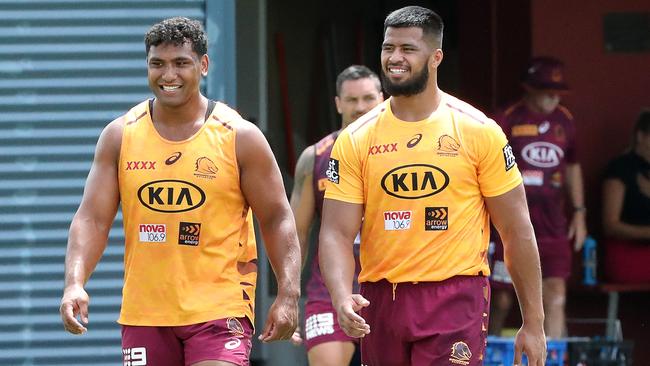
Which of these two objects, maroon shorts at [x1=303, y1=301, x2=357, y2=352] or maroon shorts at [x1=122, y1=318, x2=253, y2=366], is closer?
maroon shorts at [x1=122, y1=318, x2=253, y2=366]

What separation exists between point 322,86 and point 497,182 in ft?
25.4

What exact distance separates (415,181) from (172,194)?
3.41 ft

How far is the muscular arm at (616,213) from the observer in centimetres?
1123

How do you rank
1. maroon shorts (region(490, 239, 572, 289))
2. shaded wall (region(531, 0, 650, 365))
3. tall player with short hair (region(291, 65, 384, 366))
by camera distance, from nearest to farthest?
tall player with short hair (region(291, 65, 384, 366)) < maroon shorts (region(490, 239, 572, 289)) < shaded wall (region(531, 0, 650, 365))

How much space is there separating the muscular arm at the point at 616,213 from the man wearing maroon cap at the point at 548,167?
0.41 metres

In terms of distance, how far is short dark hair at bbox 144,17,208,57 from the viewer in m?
6.32

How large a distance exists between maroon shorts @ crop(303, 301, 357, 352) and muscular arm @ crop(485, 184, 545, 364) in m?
2.10

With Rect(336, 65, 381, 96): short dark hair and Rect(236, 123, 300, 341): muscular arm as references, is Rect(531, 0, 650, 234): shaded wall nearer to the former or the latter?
Rect(336, 65, 381, 96): short dark hair

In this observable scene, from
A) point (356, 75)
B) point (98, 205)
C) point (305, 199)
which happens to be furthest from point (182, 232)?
point (356, 75)

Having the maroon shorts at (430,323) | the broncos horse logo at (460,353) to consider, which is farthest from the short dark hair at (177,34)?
the broncos horse logo at (460,353)

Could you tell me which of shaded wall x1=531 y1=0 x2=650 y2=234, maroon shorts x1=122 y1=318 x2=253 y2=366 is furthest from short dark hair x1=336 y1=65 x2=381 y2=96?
shaded wall x1=531 y1=0 x2=650 y2=234

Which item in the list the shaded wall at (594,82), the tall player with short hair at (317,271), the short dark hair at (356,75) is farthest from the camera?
the shaded wall at (594,82)

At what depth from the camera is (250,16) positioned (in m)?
11.1

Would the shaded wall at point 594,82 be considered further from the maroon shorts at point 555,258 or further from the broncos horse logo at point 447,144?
the broncos horse logo at point 447,144
